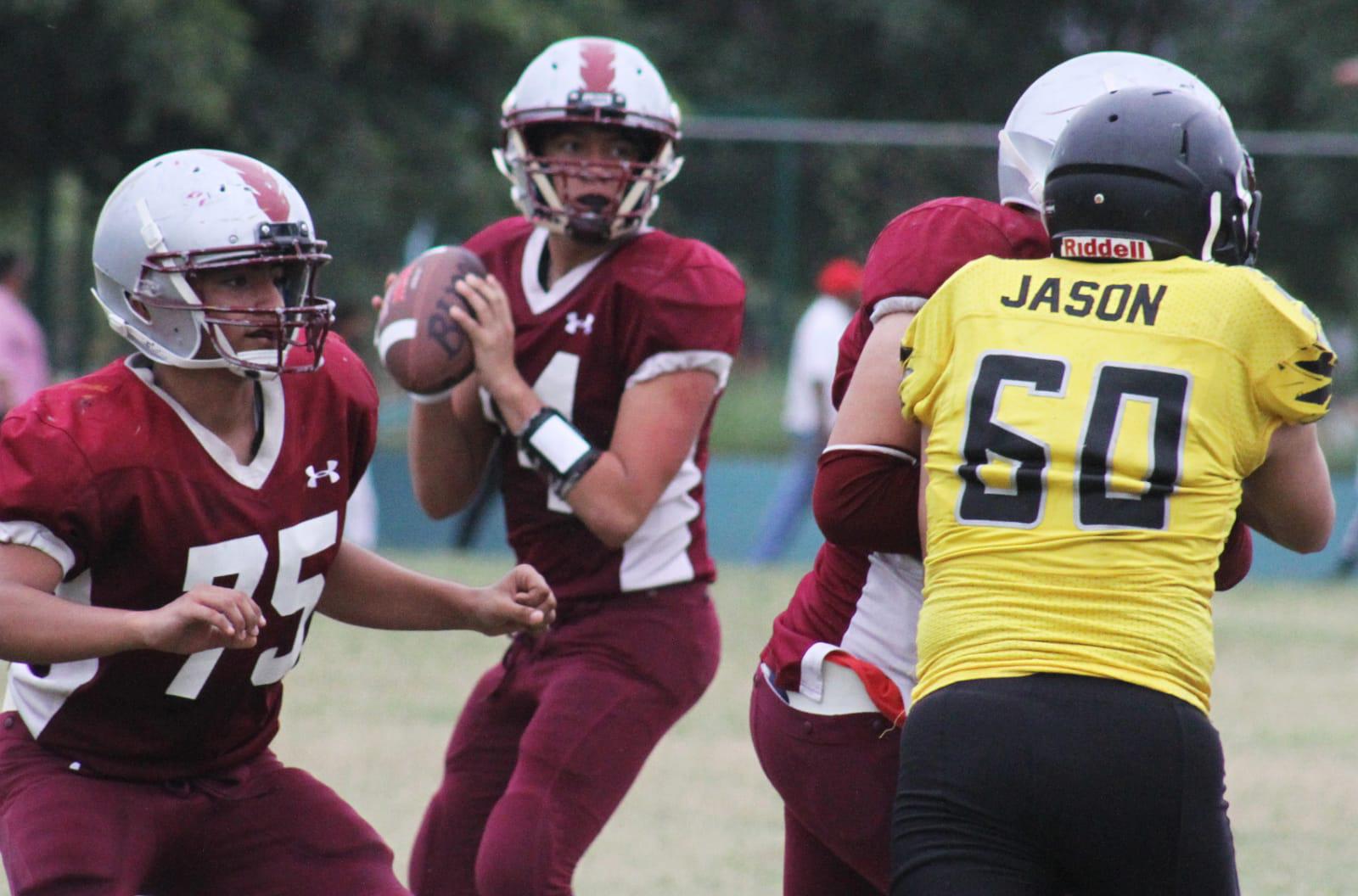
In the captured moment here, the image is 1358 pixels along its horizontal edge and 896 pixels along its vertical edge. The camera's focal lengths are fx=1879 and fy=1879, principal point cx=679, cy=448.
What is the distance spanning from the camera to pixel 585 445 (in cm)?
335

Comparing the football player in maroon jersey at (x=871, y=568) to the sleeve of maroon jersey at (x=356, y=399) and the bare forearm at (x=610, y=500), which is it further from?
the sleeve of maroon jersey at (x=356, y=399)

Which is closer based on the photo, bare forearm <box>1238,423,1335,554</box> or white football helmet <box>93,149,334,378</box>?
bare forearm <box>1238,423,1335,554</box>

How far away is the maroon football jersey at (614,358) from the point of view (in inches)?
136

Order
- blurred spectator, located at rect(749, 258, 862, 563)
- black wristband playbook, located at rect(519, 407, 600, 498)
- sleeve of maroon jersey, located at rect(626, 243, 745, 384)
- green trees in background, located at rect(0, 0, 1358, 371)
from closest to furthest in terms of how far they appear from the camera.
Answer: black wristband playbook, located at rect(519, 407, 600, 498) → sleeve of maroon jersey, located at rect(626, 243, 745, 384) → blurred spectator, located at rect(749, 258, 862, 563) → green trees in background, located at rect(0, 0, 1358, 371)

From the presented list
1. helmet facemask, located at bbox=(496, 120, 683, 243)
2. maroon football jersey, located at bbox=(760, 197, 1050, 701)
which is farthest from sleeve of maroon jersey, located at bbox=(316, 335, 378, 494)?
maroon football jersey, located at bbox=(760, 197, 1050, 701)

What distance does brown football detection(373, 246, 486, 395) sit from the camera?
3.46 m

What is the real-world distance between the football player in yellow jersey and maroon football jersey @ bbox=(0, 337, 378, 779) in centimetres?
105

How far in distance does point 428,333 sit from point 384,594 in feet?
1.94

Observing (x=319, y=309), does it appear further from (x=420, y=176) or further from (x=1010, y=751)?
(x=420, y=176)

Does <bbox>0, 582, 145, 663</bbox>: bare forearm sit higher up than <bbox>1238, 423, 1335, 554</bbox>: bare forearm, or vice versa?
<bbox>1238, 423, 1335, 554</bbox>: bare forearm

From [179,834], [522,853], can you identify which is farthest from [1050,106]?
[179,834]

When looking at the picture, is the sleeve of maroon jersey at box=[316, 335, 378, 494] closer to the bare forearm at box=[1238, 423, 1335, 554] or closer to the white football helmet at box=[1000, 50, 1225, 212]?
the white football helmet at box=[1000, 50, 1225, 212]

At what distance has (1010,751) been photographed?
7.11 feet

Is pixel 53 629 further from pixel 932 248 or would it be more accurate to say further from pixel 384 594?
pixel 932 248
